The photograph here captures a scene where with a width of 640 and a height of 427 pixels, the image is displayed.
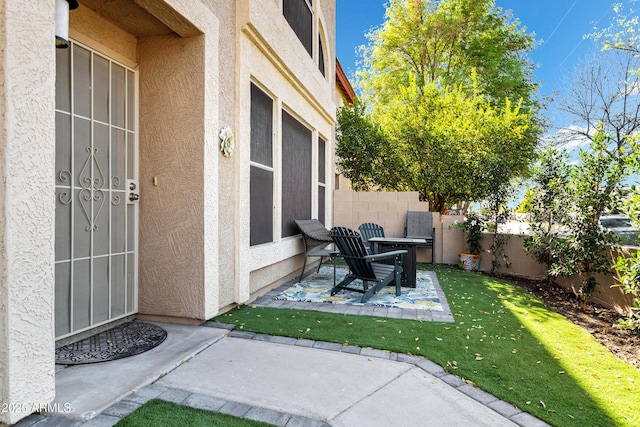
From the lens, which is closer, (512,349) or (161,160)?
(512,349)

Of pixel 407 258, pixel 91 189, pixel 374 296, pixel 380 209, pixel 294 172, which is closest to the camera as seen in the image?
pixel 91 189

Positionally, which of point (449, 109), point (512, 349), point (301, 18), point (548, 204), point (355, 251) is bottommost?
point (512, 349)

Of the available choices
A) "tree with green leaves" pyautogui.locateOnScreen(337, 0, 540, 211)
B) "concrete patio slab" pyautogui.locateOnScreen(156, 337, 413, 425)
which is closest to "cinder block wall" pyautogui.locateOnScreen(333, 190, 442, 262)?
"tree with green leaves" pyautogui.locateOnScreen(337, 0, 540, 211)

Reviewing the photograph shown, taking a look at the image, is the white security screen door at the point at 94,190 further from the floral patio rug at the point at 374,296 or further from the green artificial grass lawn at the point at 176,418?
the floral patio rug at the point at 374,296

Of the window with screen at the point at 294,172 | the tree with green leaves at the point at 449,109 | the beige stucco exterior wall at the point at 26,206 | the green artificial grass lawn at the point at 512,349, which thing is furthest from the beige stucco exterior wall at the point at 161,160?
the tree with green leaves at the point at 449,109

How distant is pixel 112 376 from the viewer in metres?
2.40

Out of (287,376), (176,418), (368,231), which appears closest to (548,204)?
(368,231)

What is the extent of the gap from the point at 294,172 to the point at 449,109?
5178 millimetres

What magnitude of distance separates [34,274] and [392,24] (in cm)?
1772

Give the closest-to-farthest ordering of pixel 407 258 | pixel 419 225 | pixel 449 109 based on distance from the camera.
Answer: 1. pixel 407 258
2. pixel 419 225
3. pixel 449 109

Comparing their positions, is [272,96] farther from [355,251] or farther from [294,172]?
[355,251]

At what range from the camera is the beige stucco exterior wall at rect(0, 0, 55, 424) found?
1.75 m

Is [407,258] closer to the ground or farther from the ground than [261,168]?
closer to the ground

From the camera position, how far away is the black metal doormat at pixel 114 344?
2686mm
